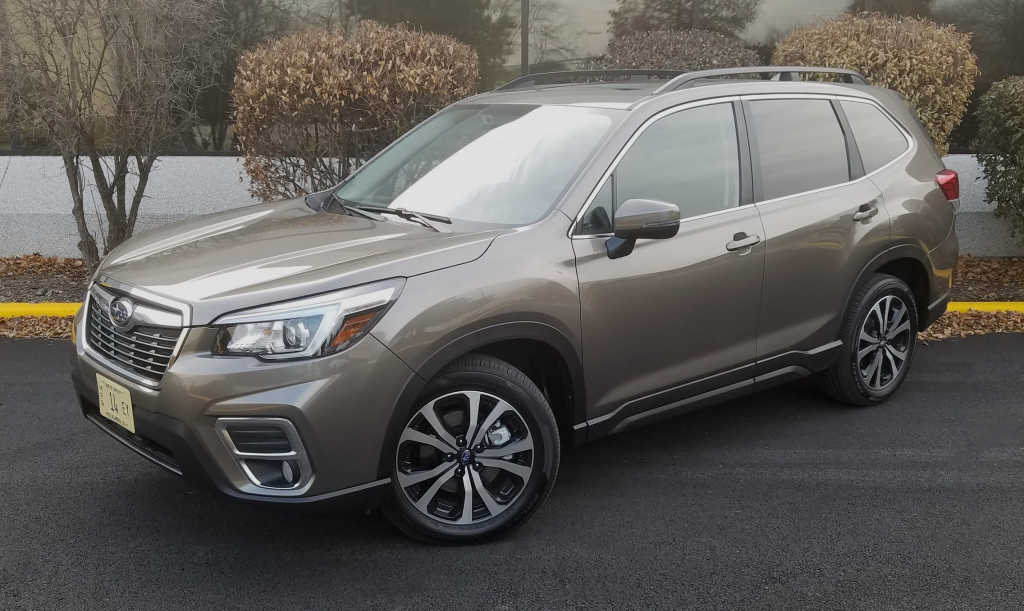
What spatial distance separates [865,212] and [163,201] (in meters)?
7.33

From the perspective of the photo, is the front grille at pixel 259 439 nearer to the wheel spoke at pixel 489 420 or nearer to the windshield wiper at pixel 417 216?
the wheel spoke at pixel 489 420

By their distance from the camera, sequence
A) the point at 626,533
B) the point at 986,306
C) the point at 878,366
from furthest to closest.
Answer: the point at 986,306 → the point at 878,366 → the point at 626,533

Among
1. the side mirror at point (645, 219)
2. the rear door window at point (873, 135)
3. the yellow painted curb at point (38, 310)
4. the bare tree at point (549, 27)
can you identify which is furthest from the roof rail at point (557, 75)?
the bare tree at point (549, 27)

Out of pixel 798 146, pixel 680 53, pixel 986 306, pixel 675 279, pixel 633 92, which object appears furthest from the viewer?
pixel 680 53

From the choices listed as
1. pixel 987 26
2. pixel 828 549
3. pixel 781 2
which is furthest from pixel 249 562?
pixel 987 26

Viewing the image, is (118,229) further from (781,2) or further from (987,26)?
(987,26)

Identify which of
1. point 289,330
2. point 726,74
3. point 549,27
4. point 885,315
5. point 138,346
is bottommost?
point 885,315

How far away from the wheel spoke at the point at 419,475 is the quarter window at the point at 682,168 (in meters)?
1.10

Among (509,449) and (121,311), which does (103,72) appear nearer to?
(121,311)

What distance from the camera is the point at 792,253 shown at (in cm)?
412

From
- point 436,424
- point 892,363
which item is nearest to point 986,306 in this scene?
point 892,363

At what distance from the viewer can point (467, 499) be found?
3352 millimetres

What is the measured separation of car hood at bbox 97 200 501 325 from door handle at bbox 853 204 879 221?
80.7 inches

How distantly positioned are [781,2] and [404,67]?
16.3 feet
